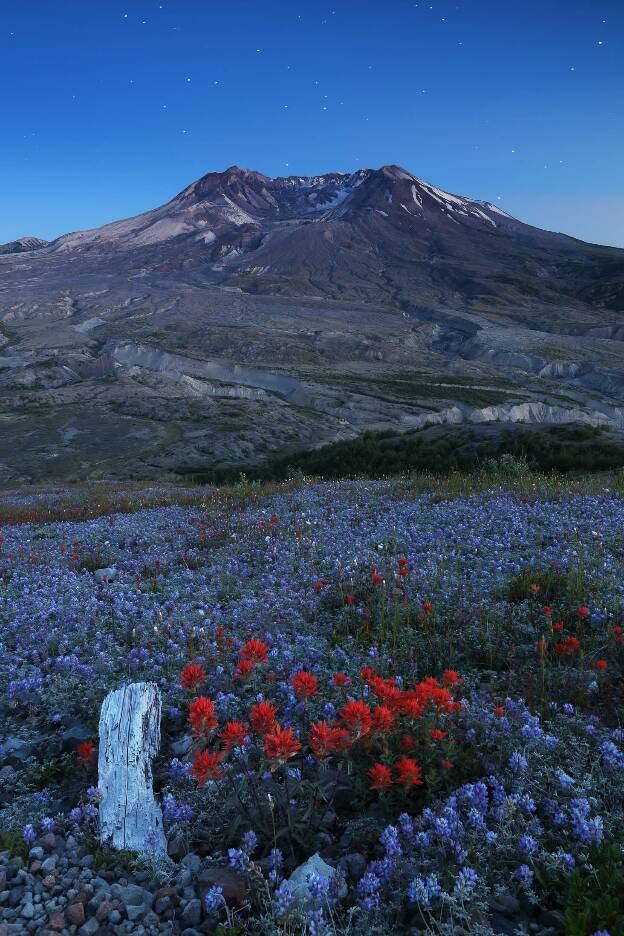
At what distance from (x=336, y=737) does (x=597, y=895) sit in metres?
1.52

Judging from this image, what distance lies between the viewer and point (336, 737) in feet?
11.3

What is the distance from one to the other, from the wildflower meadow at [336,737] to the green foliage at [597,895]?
12 mm

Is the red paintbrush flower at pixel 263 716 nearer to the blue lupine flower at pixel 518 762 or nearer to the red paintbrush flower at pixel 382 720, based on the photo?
the red paintbrush flower at pixel 382 720

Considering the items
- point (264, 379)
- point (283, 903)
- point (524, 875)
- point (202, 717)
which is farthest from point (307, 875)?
point (264, 379)

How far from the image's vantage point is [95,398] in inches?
3831

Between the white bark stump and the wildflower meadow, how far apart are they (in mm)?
106

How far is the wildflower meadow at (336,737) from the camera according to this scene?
3150mm

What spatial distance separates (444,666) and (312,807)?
7.99ft

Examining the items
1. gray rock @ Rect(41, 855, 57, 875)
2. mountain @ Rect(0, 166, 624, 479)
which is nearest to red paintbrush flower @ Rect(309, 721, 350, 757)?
gray rock @ Rect(41, 855, 57, 875)

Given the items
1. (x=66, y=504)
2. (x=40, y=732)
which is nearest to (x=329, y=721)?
(x=40, y=732)

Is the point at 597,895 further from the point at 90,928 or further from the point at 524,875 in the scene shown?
the point at 90,928

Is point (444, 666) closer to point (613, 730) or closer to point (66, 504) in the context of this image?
point (613, 730)

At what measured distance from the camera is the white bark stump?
3777 millimetres

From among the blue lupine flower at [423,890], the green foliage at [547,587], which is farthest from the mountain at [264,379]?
the blue lupine flower at [423,890]
